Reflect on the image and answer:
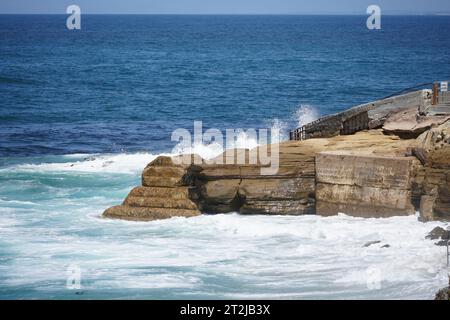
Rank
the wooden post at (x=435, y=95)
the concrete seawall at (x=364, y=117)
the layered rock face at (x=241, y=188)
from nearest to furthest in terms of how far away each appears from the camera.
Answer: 1. the layered rock face at (x=241, y=188)
2. the wooden post at (x=435, y=95)
3. the concrete seawall at (x=364, y=117)

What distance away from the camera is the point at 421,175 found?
66.4 ft

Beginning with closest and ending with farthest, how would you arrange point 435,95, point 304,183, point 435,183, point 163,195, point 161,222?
point 435,183
point 161,222
point 163,195
point 304,183
point 435,95

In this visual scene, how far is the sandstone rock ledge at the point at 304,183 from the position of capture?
Result: 2047cm

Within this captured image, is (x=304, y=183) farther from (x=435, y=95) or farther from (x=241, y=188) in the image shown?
(x=435, y=95)

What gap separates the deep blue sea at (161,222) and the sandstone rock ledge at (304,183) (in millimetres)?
426

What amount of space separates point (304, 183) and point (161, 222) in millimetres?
3388

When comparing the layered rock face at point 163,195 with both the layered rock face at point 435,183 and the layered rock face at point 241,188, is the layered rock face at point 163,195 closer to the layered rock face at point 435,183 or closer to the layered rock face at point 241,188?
the layered rock face at point 241,188

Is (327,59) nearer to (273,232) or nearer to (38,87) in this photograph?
(38,87)

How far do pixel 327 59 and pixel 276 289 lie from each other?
65.6 metres

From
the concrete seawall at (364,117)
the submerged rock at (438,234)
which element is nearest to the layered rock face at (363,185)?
the submerged rock at (438,234)

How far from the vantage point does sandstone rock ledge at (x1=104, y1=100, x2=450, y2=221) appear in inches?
806

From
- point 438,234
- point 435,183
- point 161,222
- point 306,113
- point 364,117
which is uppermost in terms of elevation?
point 306,113

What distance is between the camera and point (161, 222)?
21.2m

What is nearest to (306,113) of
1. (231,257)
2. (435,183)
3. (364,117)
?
(364,117)
